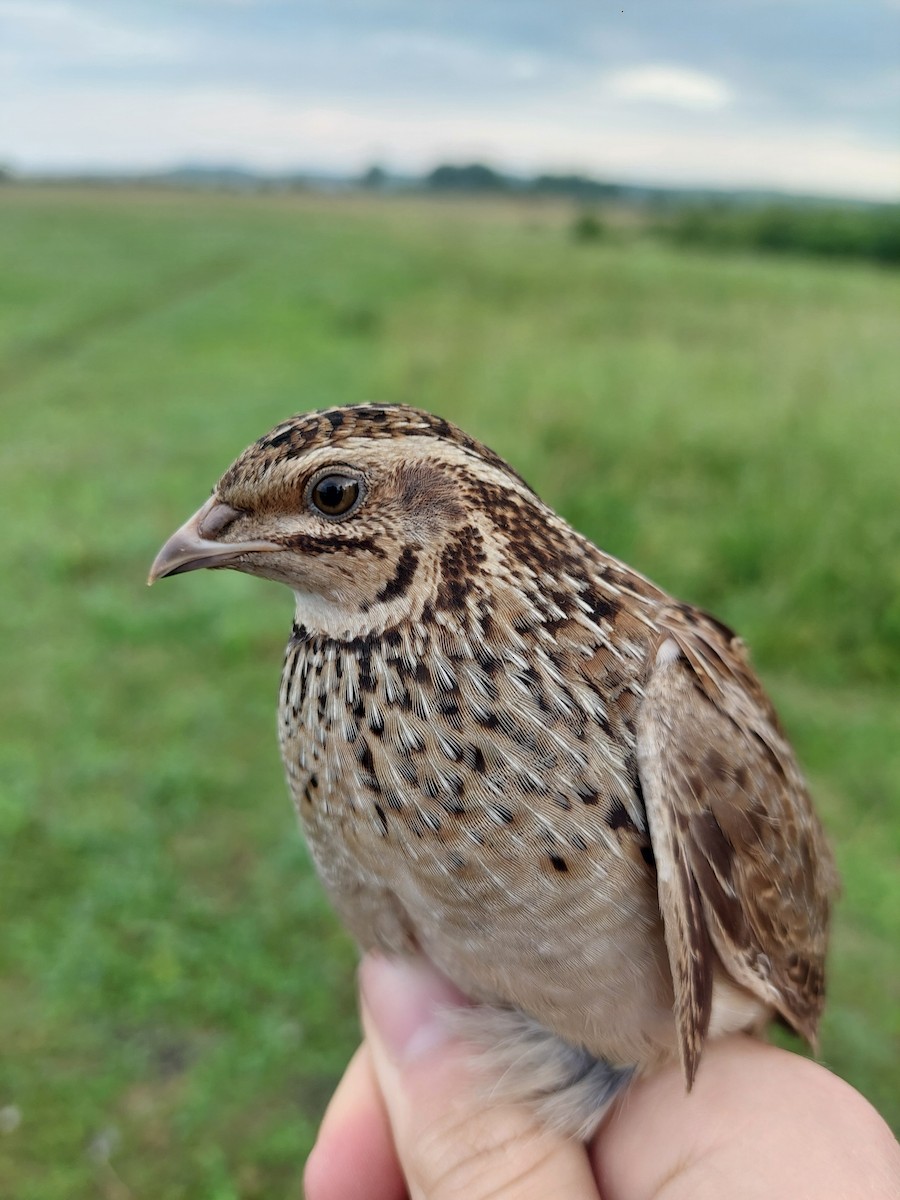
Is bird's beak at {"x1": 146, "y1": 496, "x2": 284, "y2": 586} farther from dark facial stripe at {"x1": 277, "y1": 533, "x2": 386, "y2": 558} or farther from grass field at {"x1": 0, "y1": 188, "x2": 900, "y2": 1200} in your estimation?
grass field at {"x1": 0, "y1": 188, "x2": 900, "y2": 1200}

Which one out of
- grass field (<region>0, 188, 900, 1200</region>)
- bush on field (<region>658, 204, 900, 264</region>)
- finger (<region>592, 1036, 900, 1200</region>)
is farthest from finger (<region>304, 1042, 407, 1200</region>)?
bush on field (<region>658, 204, 900, 264</region>)

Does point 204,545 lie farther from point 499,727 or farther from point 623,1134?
point 623,1134

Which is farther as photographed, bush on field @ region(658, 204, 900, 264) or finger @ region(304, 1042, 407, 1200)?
bush on field @ region(658, 204, 900, 264)

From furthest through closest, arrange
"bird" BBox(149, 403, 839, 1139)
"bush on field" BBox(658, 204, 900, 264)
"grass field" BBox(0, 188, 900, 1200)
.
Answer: "bush on field" BBox(658, 204, 900, 264) → "grass field" BBox(0, 188, 900, 1200) → "bird" BBox(149, 403, 839, 1139)

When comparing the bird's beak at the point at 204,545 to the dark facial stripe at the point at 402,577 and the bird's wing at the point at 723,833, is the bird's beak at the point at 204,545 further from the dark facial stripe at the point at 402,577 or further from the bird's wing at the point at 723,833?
the bird's wing at the point at 723,833

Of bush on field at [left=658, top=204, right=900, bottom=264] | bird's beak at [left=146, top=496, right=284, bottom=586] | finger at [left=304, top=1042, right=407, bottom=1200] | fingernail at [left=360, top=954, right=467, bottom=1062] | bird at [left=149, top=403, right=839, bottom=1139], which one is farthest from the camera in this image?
bush on field at [left=658, top=204, right=900, bottom=264]
